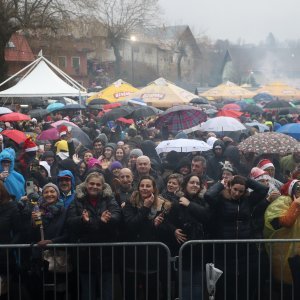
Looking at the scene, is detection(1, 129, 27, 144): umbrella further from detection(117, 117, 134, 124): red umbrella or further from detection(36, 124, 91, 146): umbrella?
detection(117, 117, 134, 124): red umbrella

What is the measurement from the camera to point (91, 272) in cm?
602

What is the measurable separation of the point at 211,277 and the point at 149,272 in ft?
2.26

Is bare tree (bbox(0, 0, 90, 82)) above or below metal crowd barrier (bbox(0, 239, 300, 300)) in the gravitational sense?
above

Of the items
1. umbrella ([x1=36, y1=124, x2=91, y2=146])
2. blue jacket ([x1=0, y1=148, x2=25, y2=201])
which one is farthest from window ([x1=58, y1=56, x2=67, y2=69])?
blue jacket ([x1=0, y1=148, x2=25, y2=201])

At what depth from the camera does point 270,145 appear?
9.98m

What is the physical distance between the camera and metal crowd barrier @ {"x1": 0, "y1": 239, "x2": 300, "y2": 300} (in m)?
5.98

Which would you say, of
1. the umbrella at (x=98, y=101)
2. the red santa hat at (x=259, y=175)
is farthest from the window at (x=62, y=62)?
the red santa hat at (x=259, y=175)

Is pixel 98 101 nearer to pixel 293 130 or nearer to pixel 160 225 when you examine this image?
pixel 293 130

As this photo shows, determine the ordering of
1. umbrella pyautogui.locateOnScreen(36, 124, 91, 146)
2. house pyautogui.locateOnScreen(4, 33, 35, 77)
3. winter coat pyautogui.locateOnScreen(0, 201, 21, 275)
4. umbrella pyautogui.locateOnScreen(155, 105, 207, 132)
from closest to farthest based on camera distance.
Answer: winter coat pyautogui.locateOnScreen(0, 201, 21, 275), umbrella pyautogui.locateOnScreen(36, 124, 91, 146), umbrella pyautogui.locateOnScreen(155, 105, 207, 132), house pyautogui.locateOnScreen(4, 33, 35, 77)

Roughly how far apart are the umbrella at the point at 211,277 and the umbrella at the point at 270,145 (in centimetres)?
449

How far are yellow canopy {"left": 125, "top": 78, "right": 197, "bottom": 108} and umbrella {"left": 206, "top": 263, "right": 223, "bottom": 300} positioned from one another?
14.0 metres

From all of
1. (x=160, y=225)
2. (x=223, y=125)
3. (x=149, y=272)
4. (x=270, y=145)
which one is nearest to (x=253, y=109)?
(x=223, y=125)

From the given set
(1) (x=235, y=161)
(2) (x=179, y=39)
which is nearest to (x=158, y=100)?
(1) (x=235, y=161)

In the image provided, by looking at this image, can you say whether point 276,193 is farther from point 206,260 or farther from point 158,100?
point 158,100
